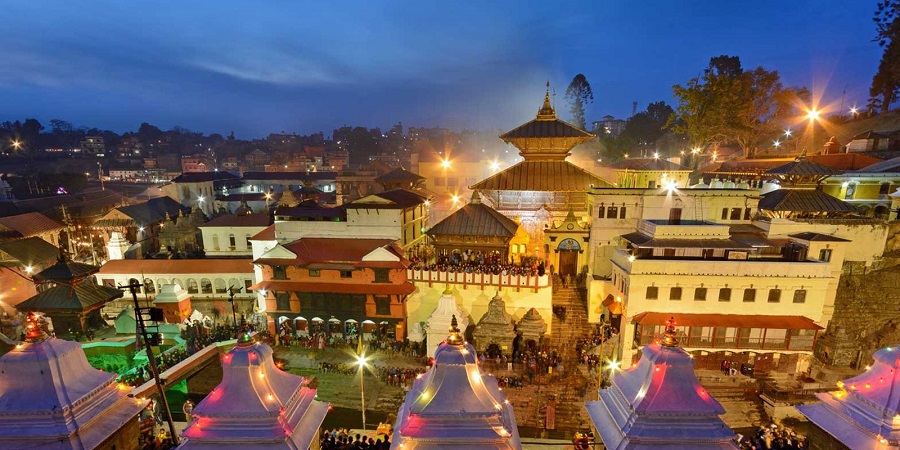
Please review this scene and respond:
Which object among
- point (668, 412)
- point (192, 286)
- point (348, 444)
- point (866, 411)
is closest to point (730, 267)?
point (866, 411)

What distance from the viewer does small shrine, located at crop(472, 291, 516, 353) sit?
73.5ft

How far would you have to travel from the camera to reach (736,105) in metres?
40.9

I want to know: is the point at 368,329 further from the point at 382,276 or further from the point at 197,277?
the point at 197,277

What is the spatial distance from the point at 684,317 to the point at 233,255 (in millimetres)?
38168

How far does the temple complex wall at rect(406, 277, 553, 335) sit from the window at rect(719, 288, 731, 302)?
9.03m

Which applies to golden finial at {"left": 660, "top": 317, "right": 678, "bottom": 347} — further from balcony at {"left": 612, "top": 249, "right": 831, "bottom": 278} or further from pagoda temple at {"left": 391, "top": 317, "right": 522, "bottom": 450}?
balcony at {"left": 612, "top": 249, "right": 831, "bottom": 278}

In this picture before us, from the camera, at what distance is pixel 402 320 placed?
25281 millimetres

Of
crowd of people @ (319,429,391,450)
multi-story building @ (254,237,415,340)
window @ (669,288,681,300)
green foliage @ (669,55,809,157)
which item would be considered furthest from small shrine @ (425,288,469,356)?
green foliage @ (669,55,809,157)

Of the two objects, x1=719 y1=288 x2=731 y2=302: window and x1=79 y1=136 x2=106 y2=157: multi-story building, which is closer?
x1=719 y1=288 x2=731 y2=302: window

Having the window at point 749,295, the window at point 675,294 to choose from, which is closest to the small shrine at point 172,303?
the window at point 675,294

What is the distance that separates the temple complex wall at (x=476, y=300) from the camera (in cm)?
2430

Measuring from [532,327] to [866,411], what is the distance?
52.2 ft

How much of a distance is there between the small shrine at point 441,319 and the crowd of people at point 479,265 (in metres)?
2.62

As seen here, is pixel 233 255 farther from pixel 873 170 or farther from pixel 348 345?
pixel 873 170
